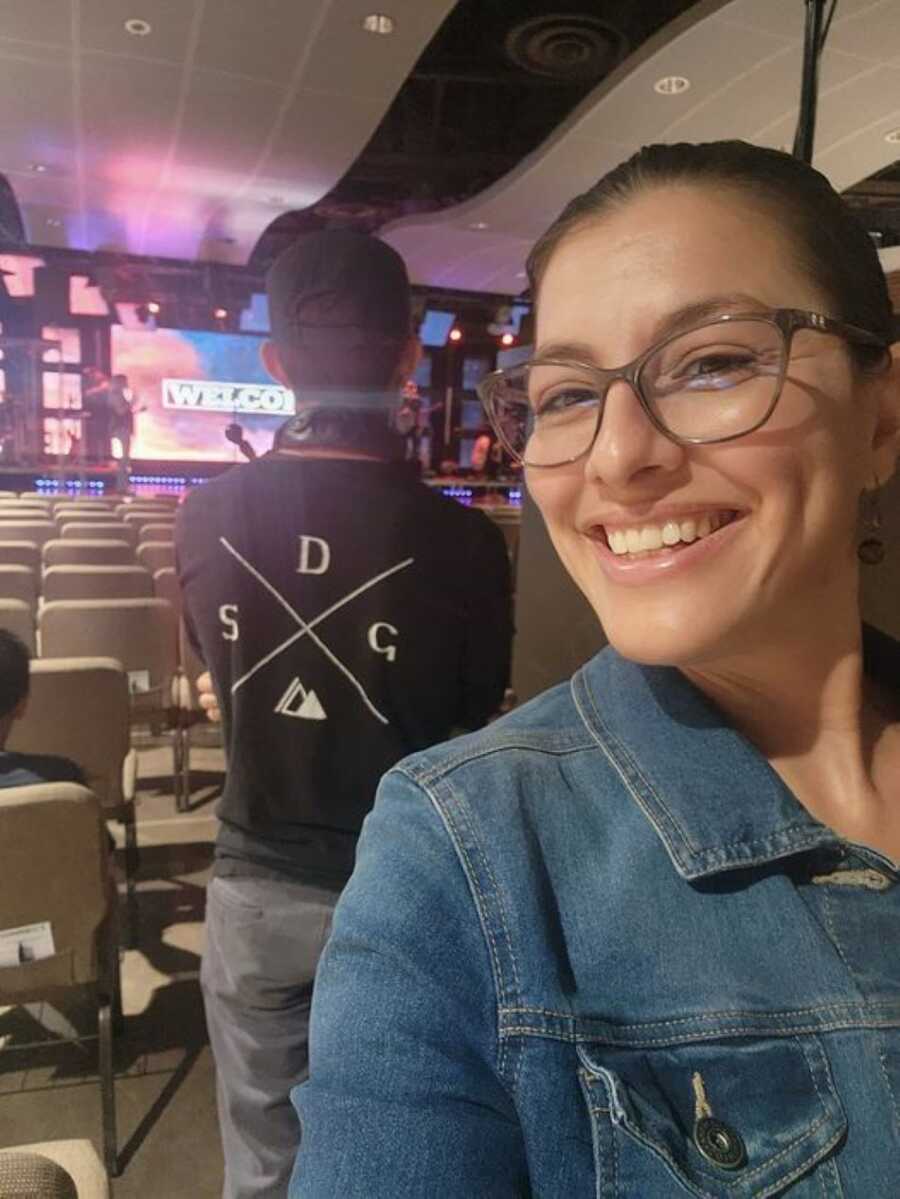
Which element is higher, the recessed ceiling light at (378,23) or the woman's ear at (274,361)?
the recessed ceiling light at (378,23)

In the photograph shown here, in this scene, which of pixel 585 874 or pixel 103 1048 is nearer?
pixel 585 874

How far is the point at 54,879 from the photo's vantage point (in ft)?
A: 5.61

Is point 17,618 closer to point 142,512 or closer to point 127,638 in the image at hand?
point 127,638

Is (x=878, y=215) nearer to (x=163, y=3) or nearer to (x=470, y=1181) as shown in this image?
(x=470, y=1181)

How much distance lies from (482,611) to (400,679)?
0.16 meters

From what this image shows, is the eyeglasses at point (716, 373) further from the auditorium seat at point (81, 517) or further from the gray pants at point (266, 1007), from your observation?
the auditorium seat at point (81, 517)

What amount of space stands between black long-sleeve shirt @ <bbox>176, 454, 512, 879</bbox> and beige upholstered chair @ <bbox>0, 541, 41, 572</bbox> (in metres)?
3.64

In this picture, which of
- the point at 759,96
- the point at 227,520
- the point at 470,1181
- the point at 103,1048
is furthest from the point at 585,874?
the point at 759,96

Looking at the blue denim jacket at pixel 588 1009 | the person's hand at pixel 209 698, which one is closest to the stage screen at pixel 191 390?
the person's hand at pixel 209 698

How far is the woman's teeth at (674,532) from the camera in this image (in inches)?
24.8

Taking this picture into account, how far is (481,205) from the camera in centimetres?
862

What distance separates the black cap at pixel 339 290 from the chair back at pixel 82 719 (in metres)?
1.67

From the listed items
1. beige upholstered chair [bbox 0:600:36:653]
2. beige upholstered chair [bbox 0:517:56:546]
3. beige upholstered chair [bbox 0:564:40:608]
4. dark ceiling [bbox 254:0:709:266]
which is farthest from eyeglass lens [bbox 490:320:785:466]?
dark ceiling [bbox 254:0:709:266]

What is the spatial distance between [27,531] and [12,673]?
13.3 feet
